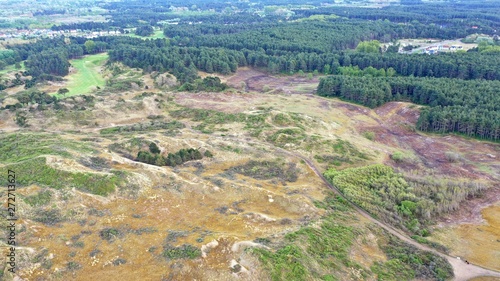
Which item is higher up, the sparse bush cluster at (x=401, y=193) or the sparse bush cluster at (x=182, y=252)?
the sparse bush cluster at (x=182, y=252)

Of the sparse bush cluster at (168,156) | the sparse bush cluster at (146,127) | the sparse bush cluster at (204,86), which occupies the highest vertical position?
the sparse bush cluster at (204,86)

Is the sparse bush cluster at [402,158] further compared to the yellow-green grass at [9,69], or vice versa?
the yellow-green grass at [9,69]

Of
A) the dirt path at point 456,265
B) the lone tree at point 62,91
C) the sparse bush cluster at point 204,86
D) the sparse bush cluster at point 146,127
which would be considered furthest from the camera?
the lone tree at point 62,91

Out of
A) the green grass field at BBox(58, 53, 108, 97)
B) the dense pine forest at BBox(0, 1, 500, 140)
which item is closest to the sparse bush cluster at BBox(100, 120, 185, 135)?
the dense pine forest at BBox(0, 1, 500, 140)

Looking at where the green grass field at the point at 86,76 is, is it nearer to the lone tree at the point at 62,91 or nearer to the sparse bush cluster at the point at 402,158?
the lone tree at the point at 62,91

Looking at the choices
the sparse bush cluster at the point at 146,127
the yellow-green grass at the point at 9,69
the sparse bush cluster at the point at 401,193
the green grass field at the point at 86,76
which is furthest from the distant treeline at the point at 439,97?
the yellow-green grass at the point at 9,69

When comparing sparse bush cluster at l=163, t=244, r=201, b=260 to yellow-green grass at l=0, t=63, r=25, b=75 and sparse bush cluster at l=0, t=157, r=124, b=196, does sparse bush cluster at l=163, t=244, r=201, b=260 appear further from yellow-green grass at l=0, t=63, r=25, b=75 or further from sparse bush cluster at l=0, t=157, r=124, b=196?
yellow-green grass at l=0, t=63, r=25, b=75

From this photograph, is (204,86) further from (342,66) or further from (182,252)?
(182,252)
